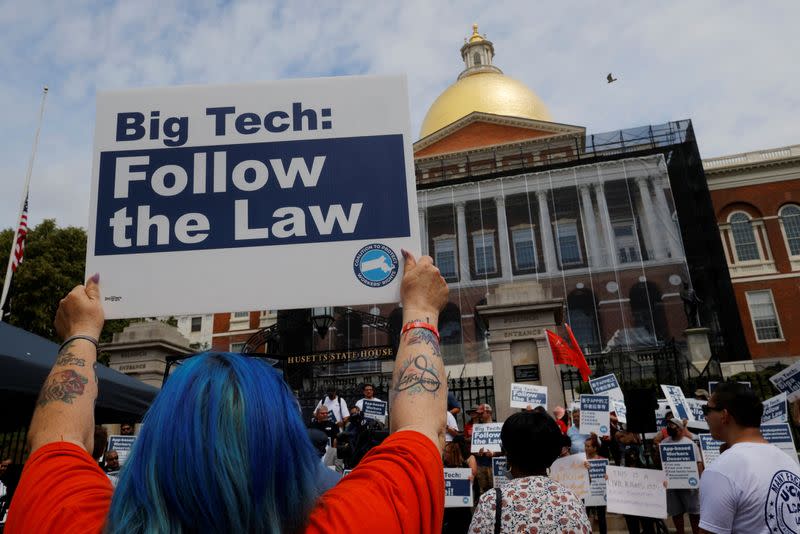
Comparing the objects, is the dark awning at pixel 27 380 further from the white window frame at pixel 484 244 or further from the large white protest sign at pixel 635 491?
the white window frame at pixel 484 244

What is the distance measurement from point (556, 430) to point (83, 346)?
2248mm

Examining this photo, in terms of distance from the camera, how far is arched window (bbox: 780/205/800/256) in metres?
34.7

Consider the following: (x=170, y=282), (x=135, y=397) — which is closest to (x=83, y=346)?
(x=170, y=282)

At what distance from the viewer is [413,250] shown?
1895 mm

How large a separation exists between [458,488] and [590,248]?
931 inches

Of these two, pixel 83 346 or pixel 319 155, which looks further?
pixel 319 155

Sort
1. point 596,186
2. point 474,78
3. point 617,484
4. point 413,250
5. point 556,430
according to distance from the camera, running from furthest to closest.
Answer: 1. point 474,78
2. point 596,186
3. point 617,484
4. point 556,430
5. point 413,250

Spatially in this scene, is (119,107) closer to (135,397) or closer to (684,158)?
(135,397)

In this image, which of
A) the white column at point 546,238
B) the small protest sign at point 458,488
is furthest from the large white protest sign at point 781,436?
the white column at point 546,238

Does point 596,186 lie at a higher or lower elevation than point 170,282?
higher

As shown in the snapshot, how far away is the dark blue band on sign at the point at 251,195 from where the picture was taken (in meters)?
1.95

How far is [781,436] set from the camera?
5.43 m

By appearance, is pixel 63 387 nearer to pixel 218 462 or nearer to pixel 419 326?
pixel 218 462

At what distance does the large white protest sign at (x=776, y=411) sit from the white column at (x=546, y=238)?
22.8 m
